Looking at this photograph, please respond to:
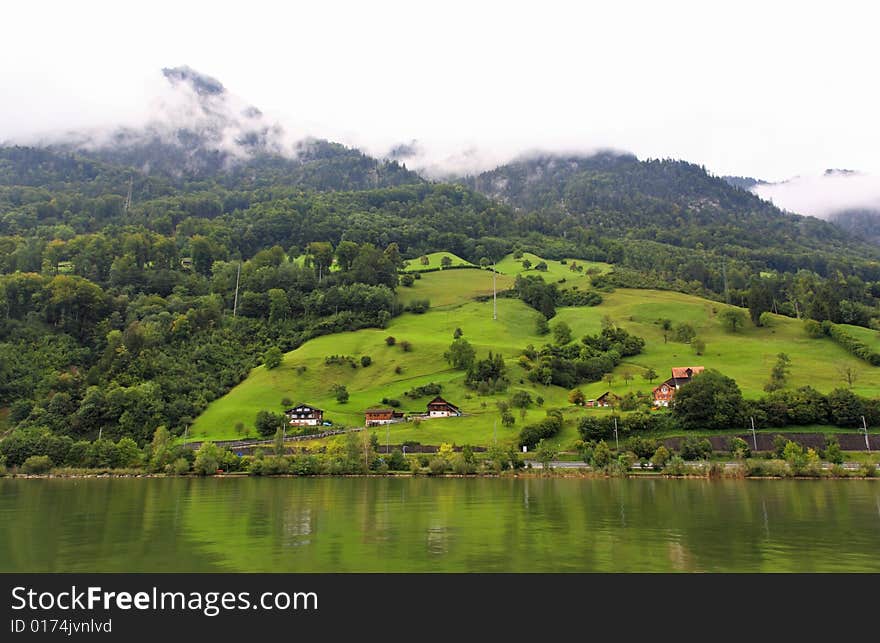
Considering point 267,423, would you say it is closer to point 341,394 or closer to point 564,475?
point 341,394

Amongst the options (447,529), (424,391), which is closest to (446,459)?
(424,391)

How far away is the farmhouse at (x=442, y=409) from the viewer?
112 metres

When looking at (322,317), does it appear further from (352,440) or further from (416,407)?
(352,440)

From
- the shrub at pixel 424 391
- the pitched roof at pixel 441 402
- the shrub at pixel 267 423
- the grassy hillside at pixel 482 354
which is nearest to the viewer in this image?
the shrub at pixel 267 423

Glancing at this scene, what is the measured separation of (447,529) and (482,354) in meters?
100

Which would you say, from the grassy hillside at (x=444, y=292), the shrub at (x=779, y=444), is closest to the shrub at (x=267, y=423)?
the grassy hillside at (x=444, y=292)

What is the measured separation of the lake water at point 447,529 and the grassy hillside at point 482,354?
4288 centimetres

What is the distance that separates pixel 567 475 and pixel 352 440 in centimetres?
3139

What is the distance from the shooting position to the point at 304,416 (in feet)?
368

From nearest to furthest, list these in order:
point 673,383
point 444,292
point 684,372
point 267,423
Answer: point 267,423 → point 673,383 → point 684,372 → point 444,292

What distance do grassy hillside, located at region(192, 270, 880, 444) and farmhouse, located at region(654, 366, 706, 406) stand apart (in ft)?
16.1

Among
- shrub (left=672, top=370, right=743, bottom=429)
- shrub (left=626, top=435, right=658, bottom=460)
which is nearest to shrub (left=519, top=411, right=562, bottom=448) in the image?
shrub (left=626, top=435, right=658, bottom=460)

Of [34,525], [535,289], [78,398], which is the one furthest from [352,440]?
[535,289]

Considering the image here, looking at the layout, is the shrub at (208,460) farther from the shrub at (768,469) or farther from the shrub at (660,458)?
the shrub at (768,469)
